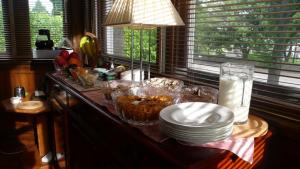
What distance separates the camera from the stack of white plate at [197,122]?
665 mm

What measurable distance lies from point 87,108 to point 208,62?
0.68 m

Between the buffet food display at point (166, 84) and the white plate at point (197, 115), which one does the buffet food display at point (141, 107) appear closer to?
the white plate at point (197, 115)

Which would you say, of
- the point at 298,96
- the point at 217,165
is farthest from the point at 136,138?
the point at 298,96

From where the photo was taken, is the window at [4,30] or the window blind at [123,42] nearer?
the window blind at [123,42]

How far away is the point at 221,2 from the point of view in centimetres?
123

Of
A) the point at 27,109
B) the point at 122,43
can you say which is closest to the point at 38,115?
the point at 27,109

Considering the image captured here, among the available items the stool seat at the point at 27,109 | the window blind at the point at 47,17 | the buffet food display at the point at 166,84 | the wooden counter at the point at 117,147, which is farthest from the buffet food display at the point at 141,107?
the window blind at the point at 47,17

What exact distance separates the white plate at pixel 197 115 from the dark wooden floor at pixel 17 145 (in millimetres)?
1557

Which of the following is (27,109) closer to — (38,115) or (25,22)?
(38,115)

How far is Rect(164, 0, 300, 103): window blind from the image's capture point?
3.19 ft

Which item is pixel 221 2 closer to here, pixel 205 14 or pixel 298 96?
pixel 205 14

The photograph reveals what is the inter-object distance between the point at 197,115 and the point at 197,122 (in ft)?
A: 0.19

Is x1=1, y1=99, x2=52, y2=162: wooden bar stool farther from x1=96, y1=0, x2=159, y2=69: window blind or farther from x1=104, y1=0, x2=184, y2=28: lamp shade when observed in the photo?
x1=104, y1=0, x2=184, y2=28: lamp shade

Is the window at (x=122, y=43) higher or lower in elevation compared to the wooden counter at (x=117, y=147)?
higher
